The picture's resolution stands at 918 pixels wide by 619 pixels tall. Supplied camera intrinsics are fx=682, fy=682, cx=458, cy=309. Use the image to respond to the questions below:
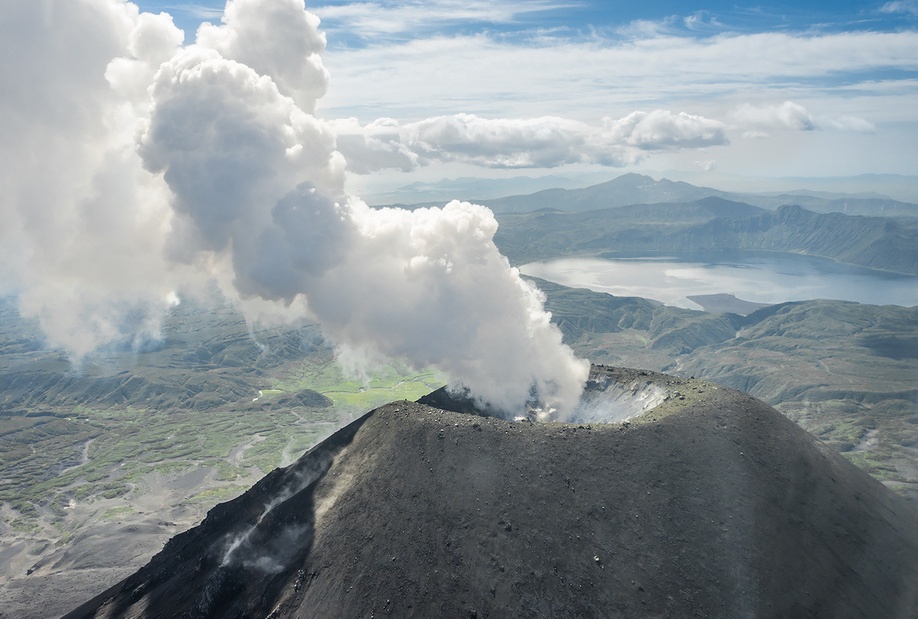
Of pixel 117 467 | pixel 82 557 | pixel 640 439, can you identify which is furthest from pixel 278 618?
pixel 117 467

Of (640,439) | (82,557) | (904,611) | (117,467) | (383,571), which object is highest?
(640,439)

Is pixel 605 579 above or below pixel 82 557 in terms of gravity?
above

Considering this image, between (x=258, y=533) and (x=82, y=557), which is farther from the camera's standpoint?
(x=82, y=557)

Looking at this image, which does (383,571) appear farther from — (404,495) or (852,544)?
(852,544)

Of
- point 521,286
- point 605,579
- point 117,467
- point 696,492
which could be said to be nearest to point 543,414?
point 521,286

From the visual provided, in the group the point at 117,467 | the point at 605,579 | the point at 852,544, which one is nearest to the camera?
the point at 605,579

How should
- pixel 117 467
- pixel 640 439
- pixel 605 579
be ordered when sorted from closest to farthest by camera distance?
pixel 605 579, pixel 640 439, pixel 117 467
